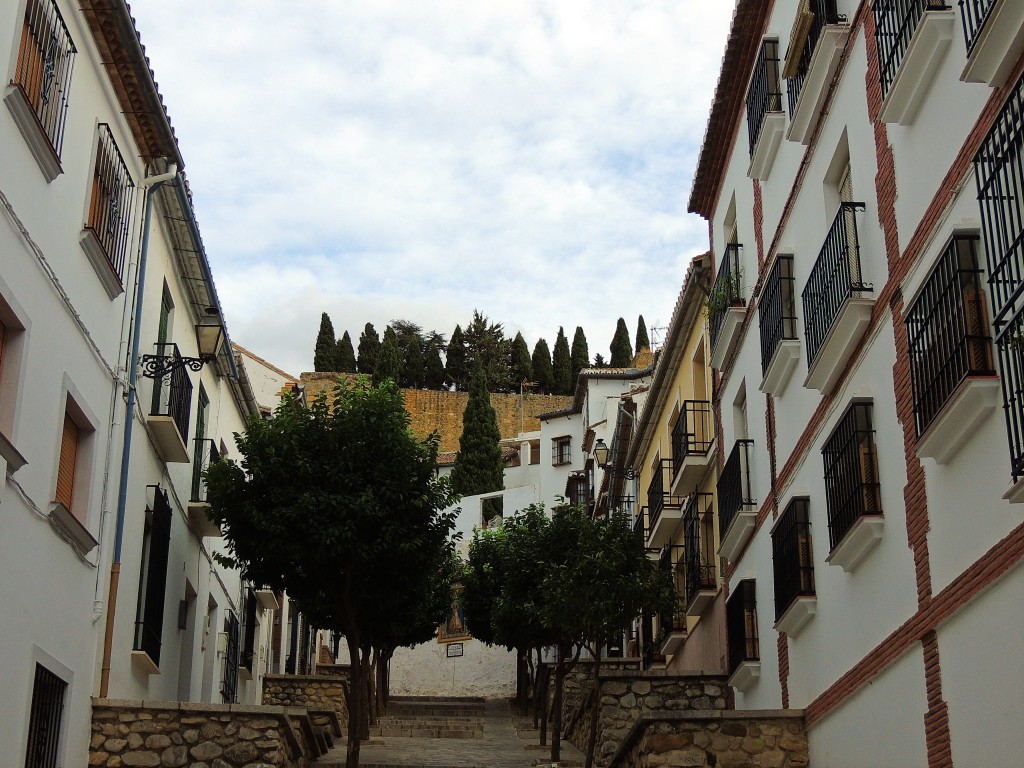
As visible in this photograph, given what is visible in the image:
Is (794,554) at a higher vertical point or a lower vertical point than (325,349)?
lower

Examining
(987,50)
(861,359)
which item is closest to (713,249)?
(861,359)

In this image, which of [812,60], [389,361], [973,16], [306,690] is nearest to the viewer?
[973,16]

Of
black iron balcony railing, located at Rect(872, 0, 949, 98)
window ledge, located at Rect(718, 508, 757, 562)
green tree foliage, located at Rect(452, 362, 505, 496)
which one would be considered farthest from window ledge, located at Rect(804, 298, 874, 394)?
green tree foliage, located at Rect(452, 362, 505, 496)

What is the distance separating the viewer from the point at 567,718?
2508 cm

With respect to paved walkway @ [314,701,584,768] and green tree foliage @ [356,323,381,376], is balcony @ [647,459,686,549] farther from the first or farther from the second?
green tree foliage @ [356,323,381,376]

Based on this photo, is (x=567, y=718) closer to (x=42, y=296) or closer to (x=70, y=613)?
(x=70, y=613)

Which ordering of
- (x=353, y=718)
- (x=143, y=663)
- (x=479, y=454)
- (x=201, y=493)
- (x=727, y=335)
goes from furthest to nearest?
(x=479, y=454) → (x=201, y=493) → (x=727, y=335) → (x=353, y=718) → (x=143, y=663)

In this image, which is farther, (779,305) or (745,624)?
(745,624)

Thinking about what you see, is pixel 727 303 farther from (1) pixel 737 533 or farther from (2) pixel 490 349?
(2) pixel 490 349

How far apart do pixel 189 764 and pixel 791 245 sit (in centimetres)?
836

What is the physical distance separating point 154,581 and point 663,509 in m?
9.42

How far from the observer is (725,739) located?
12.6 meters

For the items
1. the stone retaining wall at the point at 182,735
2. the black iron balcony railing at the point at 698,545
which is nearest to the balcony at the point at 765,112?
the black iron balcony railing at the point at 698,545

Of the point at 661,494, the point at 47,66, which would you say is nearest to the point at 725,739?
the point at 47,66
